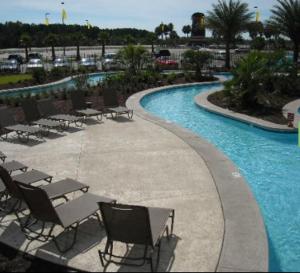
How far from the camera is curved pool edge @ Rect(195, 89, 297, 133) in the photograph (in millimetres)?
13812

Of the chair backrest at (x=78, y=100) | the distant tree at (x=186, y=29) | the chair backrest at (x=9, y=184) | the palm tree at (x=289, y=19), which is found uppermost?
the distant tree at (x=186, y=29)

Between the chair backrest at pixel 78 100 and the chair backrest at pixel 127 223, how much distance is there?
10.3 metres

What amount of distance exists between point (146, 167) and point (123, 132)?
3.56 meters

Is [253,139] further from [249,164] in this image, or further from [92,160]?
[92,160]

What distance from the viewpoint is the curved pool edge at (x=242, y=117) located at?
45.3ft

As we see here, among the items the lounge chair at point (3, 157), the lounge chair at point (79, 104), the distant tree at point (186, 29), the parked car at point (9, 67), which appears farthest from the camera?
the distant tree at point (186, 29)

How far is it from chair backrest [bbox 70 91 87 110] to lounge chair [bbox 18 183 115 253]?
29.6ft

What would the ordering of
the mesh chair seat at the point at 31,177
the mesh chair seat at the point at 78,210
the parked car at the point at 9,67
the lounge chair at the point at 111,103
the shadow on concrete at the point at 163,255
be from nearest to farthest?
the shadow on concrete at the point at 163,255 → the mesh chair seat at the point at 78,210 → the mesh chair seat at the point at 31,177 → the lounge chair at the point at 111,103 → the parked car at the point at 9,67

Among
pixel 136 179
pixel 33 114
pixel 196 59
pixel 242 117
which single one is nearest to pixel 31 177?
pixel 136 179

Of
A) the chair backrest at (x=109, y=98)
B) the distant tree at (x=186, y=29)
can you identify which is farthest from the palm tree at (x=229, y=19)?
the distant tree at (x=186, y=29)

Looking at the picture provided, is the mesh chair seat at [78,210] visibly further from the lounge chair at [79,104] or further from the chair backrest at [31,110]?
the lounge chair at [79,104]

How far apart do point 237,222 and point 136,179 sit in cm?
283

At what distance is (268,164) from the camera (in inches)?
432

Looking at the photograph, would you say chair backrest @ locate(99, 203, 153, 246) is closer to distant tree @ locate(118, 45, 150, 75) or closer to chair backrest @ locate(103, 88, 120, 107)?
chair backrest @ locate(103, 88, 120, 107)
